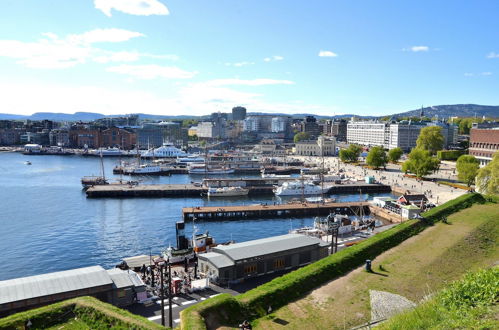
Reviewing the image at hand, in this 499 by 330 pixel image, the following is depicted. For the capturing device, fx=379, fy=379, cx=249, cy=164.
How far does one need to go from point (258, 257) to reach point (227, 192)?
133ft

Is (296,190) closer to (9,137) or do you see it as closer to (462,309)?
(462,309)

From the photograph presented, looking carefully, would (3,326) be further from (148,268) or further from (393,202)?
(393,202)

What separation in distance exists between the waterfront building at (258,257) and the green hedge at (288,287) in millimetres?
3678

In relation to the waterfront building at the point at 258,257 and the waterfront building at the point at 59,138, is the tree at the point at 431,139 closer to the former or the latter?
the waterfront building at the point at 258,257

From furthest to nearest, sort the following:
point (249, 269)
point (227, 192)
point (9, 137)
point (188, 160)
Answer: point (9, 137) → point (188, 160) → point (227, 192) → point (249, 269)

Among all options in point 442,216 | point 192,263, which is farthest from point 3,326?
point 442,216

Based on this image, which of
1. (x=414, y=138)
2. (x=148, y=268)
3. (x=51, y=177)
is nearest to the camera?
(x=148, y=268)

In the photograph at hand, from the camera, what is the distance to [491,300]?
40.5ft

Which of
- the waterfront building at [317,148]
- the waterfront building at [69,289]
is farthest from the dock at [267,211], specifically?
the waterfront building at [317,148]

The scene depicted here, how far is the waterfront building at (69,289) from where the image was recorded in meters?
17.6

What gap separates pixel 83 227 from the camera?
42469 millimetres

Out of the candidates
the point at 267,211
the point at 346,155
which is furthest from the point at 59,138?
the point at 267,211

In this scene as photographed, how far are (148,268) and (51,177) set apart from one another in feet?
217

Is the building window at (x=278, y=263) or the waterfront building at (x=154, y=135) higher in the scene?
the waterfront building at (x=154, y=135)
